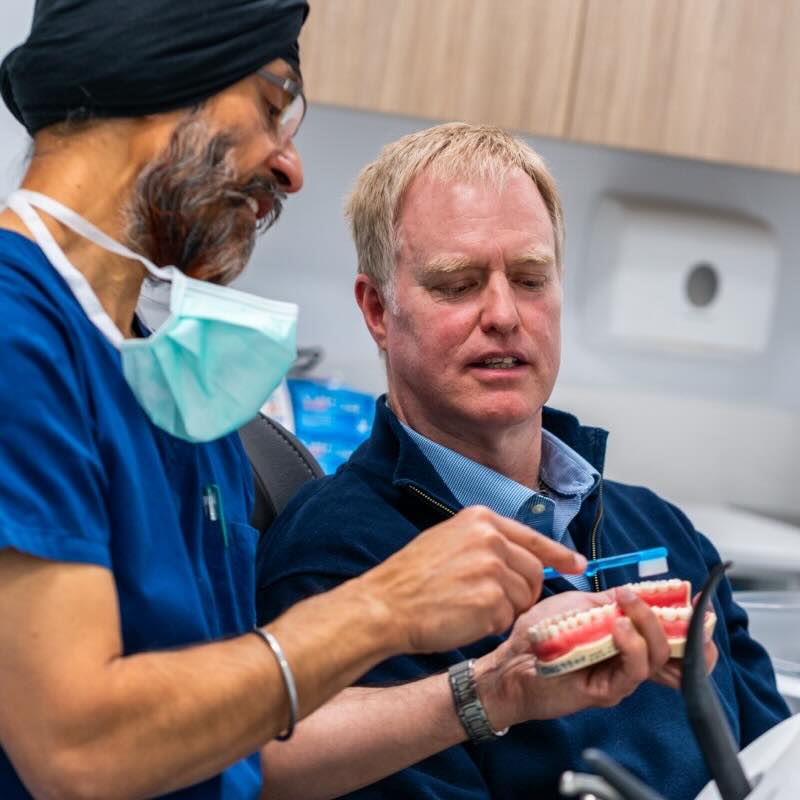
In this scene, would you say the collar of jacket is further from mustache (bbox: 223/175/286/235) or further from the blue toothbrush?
mustache (bbox: 223/175/286/235)

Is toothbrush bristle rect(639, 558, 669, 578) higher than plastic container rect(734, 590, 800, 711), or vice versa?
toothbrush bristle rect(639, 558, 669, 578)

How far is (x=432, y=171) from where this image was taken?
165 centimetres

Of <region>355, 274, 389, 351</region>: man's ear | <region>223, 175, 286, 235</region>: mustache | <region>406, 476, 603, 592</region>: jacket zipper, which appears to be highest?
<region>223, 175, 286, 235</region>: mustache

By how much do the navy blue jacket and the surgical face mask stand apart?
37 centimetres

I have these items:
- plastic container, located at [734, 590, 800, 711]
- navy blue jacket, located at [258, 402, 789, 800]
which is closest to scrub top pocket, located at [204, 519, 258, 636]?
navy blue jacket, located at [258, 402, 789, 800]

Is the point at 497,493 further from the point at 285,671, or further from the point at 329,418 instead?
the point at 329,418

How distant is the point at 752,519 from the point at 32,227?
2035 millimetres

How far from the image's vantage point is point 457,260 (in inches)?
62.7

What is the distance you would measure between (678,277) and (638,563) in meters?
1.49

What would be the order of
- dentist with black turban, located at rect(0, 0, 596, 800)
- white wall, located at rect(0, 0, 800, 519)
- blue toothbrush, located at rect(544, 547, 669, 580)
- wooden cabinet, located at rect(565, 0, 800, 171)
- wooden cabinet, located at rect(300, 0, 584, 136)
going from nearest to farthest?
dentist with black turban, located at rect(0, 0, 596, 800), blue toothbrush, located at rect(544, 547, 669, 580), wooden cabinet, located at rect(300, 0, 584, 136), wooden cabinet, located at rect(565, 0, 800, 171), white wall, located at rect(0, 0, 800, 519)

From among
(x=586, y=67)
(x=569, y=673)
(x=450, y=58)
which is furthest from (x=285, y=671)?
(x=586, y=67)

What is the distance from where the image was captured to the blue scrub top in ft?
3.16

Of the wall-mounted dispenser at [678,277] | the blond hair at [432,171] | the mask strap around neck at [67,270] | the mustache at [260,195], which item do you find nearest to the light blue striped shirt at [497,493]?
the blond hair at [432,171]

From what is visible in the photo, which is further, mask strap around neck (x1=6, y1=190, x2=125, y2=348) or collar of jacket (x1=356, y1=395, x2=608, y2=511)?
collar of jacket (x1=356, y1=395, x2=608, y2=511)
